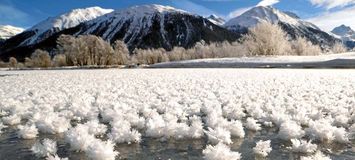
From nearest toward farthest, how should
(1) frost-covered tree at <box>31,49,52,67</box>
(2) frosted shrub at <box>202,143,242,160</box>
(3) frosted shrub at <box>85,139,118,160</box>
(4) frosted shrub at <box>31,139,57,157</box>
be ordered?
1. (2) frosted shrub at <box>202,143,242,160</box>
2. (3) frosted shrub at <box>85,139,118,160</box>
3. (4) frosted shrub at <box>31,139,57,157</box>
4. (1) frost-covered tree at <box>31,49,52,67</box>

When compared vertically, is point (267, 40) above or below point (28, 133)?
above

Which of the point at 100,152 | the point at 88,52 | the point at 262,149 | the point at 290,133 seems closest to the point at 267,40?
the point at 88,52

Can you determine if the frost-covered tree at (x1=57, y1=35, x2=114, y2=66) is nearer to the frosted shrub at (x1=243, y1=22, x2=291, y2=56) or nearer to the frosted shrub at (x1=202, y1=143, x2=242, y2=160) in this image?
the frosted shrub at (x1=243, y1=22, x2=291, y2=56)

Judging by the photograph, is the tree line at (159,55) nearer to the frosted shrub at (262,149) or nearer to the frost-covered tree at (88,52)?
the frost-covered tree at (88,52)

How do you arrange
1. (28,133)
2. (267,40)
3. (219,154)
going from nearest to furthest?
1. (219,154)
2. (28,133)
3. (267,40)

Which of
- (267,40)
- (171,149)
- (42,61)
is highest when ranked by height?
(267,40)

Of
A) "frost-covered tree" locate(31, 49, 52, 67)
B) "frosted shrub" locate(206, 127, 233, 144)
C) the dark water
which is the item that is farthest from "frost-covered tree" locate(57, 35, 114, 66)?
"frosted shrub" locate(206, 127, 233, 144)

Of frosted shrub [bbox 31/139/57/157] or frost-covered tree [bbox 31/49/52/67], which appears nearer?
frosted shrub [bbox 31/139/57/157]

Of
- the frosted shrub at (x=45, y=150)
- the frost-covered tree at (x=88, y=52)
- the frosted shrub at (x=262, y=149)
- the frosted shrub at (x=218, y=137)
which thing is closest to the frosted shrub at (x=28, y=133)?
the frosted shrub at (x=45, y=150)

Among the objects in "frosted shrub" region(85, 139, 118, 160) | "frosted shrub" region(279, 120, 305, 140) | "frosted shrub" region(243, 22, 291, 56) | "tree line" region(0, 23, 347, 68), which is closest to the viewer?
"frosted shrub" region(85, 139, 118, 160)

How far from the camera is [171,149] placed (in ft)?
19.9

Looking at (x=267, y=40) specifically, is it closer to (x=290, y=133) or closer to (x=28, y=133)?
(x=290, y=133)

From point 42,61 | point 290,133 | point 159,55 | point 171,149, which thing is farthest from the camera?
point 159,55

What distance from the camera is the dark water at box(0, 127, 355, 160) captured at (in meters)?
5.64
